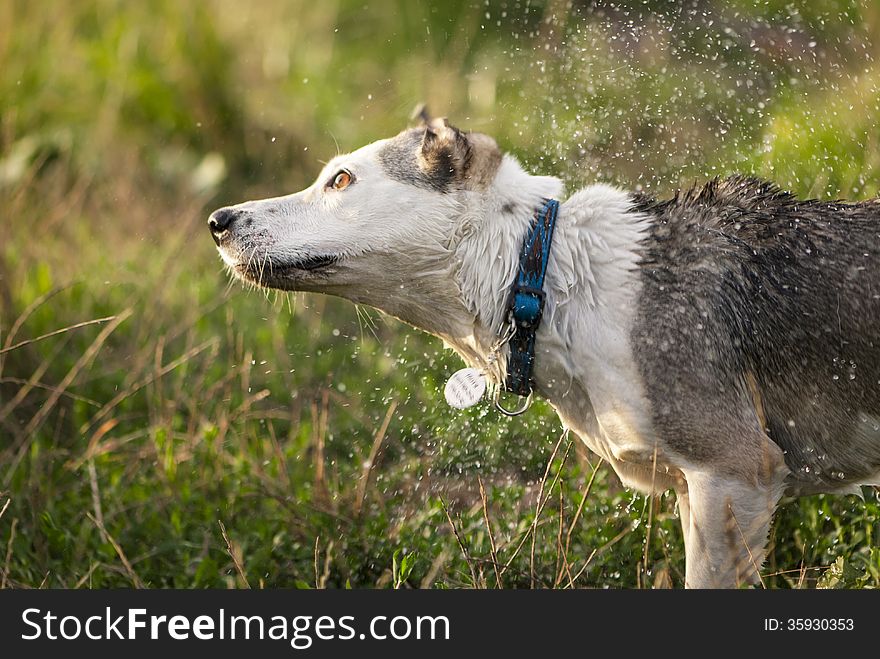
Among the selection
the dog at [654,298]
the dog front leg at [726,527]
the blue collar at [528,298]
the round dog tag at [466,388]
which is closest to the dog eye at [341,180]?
the dog at [654,298]

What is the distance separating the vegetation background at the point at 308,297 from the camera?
4.55 meters

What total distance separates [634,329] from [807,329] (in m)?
0.59

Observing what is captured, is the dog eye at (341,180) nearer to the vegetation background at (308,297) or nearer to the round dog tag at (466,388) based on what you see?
the round dog tag at (466,388)

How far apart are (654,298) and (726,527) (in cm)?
78

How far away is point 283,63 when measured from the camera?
9078 millimetres

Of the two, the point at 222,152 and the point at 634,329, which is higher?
the point at 634,329

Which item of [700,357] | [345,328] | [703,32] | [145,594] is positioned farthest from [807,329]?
[703,32]

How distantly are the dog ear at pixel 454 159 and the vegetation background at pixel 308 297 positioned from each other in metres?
1.06

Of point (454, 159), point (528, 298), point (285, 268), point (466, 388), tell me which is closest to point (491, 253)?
point (528, 298)

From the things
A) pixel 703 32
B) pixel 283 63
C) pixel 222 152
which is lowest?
Result: pixel 222 152

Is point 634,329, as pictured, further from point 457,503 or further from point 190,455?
point 190,455

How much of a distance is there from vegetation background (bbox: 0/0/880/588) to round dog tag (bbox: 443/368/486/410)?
313 millimetres

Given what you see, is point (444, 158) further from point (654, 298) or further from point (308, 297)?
point (308, 297)

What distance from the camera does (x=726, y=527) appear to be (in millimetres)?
3775
